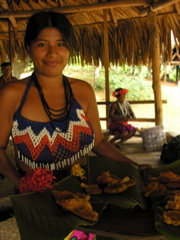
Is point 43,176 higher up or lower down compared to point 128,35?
lower down

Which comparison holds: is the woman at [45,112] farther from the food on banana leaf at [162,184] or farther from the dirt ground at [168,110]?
the dirt ground at [168,110]

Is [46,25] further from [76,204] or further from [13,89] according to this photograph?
[76,204]

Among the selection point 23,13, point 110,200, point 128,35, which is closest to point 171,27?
point 128,35

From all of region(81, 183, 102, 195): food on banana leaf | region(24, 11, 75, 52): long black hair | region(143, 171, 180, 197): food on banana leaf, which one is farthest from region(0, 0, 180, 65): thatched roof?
region(81, 183, 102, 195): food on banana leaf

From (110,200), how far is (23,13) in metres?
4.65

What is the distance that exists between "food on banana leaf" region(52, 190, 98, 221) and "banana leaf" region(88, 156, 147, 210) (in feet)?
0.35

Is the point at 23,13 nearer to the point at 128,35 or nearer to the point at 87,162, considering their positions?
the point at 128,35

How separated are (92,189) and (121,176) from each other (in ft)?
0.80

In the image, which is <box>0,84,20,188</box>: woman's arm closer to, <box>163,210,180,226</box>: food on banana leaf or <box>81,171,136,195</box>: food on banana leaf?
<box>81,171,136,195</box>: food on banana leaf

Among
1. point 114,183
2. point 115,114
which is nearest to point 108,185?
point 114,183

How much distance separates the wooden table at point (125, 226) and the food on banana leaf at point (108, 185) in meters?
0.10

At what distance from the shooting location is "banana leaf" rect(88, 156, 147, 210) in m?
1.29

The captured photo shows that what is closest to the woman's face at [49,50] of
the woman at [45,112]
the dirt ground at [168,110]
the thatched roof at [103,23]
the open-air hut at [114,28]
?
the woman at [45,112]

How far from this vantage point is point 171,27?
6062 mm
